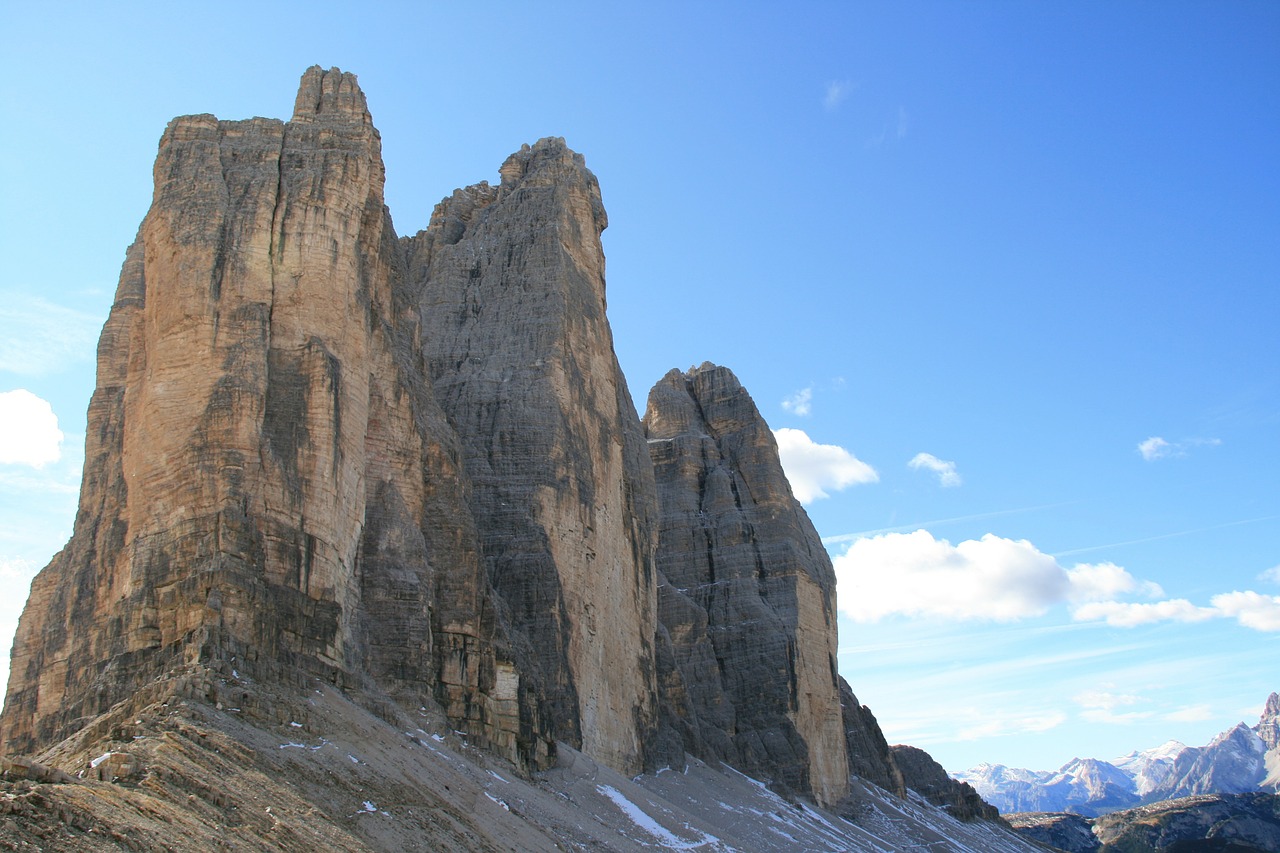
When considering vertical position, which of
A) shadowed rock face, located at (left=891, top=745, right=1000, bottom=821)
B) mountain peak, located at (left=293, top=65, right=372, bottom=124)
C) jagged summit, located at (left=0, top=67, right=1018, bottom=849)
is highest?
mountain peak, located at (left=293, top=65, right=372, bottom=124)

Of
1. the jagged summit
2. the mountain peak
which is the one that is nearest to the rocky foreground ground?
the jagged summit

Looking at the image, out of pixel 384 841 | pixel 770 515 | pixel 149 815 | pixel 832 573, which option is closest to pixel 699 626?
pixel 770 515

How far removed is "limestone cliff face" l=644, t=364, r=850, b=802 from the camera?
7838cm

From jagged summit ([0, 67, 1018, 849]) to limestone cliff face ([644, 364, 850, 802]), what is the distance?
7937mm

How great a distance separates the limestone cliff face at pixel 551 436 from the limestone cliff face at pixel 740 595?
34.3ft

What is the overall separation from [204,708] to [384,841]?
4972 mm

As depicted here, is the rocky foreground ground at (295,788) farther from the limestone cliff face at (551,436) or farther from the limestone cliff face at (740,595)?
the limestone cliff face at (740,595)

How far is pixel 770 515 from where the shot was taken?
90.0 metres

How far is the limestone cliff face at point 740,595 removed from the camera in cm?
7838

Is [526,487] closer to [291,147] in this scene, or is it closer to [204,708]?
[291,147]

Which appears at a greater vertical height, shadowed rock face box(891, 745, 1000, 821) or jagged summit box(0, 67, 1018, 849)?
jagged summit box(0, 67, 1018, 849)

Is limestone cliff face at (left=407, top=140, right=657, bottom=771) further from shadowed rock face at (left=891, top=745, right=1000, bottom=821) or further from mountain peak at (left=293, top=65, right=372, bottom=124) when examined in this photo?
shadowed rock face at (left=891, top=745, right=1000, bottom=821)

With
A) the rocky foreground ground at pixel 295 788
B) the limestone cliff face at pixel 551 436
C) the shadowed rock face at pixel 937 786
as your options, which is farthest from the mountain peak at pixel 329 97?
the shadowed rock face at pixel 937 786

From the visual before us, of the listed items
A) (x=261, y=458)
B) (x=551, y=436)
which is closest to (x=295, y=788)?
(x=261, y=458)
